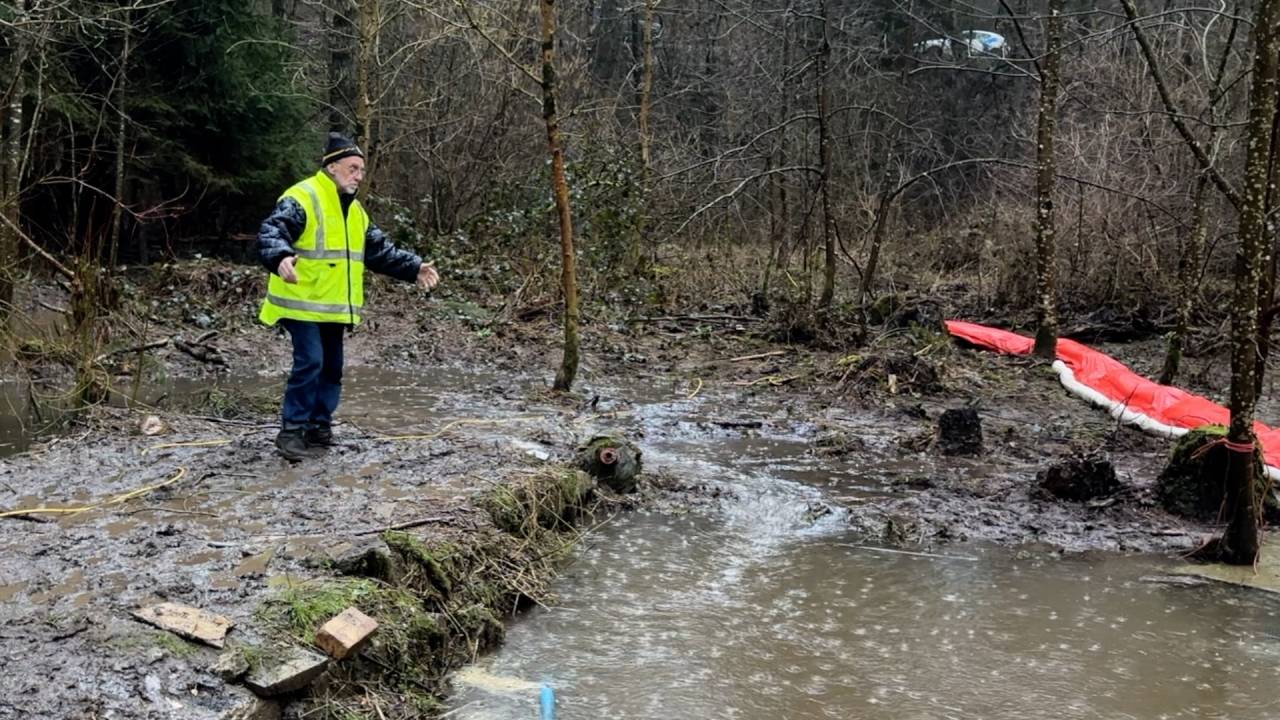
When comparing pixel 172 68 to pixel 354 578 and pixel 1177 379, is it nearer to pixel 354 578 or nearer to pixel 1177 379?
pixel 354 578

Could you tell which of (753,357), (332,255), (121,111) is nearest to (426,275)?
(332,255)

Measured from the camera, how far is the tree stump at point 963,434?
8320mm

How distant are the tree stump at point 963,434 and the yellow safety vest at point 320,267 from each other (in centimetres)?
492

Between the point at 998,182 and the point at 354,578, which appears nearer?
the point at 354,578

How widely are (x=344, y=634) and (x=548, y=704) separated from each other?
85 cm

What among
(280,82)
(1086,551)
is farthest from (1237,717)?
(280,82)

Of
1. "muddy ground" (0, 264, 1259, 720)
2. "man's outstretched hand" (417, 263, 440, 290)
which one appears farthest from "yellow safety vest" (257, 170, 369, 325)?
"muddy ground" (0, 264, 1259, 720)

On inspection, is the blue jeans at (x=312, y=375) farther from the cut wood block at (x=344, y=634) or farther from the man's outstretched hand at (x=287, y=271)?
the cut wood block at (x=344, y=634)

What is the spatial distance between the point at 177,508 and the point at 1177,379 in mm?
10790

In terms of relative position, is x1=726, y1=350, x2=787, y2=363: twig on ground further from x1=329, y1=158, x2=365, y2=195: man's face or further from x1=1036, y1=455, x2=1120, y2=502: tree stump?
x1=329, y1=158, x2=365, y2=195: man's face

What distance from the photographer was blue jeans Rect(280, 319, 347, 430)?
6.24 metres

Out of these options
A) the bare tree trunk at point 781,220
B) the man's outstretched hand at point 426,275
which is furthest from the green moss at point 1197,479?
the bare tree trunk at point 781,220

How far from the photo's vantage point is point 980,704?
421cm

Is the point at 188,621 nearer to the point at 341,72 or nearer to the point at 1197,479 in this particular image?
the point at 1197,479
